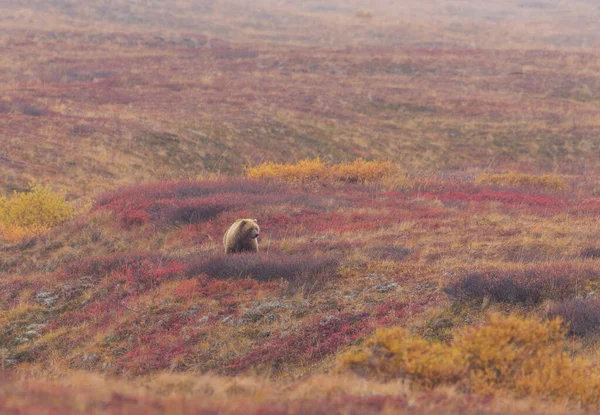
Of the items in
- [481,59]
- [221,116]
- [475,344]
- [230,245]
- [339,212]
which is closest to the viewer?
[475,344]

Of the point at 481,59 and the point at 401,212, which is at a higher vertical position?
the point at 481,59

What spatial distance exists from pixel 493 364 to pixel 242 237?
705 centimetres

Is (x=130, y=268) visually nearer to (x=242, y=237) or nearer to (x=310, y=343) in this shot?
(x=242, y=237)

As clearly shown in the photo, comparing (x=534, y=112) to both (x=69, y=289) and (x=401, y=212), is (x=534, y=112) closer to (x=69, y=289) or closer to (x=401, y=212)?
(x=401, y=212)

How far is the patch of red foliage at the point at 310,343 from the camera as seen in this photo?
25.6ft

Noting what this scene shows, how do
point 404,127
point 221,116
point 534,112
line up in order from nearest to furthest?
point 221,116, point 404,127, point 534,112

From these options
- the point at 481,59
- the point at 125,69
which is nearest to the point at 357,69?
the point at 481,59

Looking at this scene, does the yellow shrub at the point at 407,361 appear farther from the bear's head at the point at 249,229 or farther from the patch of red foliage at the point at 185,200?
the patch of red foliage at the point at 185,200

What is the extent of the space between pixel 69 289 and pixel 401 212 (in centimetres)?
921

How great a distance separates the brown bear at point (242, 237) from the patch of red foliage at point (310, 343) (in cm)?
379

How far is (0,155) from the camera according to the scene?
71.5 feet

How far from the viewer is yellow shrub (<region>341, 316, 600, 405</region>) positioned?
5.67 m

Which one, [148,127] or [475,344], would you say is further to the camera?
[148,127]

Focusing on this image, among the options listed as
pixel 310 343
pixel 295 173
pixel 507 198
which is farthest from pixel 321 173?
pixel 310 343
